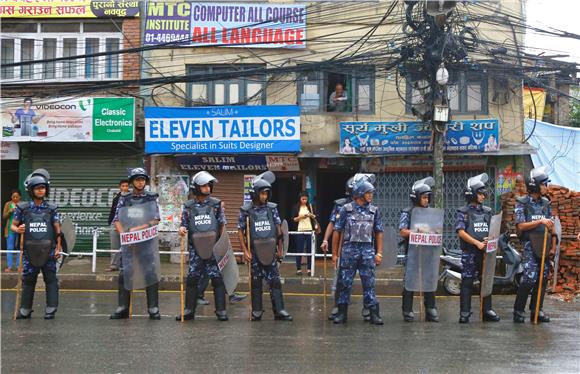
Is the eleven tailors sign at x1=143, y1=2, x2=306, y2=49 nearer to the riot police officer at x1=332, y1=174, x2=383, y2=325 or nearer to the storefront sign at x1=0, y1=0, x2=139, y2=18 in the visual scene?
the storefront sign at x1=0, y1=0, x2=139, y2=18

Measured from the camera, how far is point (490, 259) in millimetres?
9664

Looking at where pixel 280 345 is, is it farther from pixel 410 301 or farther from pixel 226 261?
pixel 410 301

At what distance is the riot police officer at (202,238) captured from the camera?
941 cm

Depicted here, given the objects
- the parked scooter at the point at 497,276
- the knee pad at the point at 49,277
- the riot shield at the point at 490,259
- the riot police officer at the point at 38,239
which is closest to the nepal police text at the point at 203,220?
the riot police officer at the point at 38,239

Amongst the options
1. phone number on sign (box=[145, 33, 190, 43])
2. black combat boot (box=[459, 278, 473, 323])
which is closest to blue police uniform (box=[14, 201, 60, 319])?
black combat boot (box=[459, 278, 473, 323])

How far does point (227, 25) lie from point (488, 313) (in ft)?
36.0

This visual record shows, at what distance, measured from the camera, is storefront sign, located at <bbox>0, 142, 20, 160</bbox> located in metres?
18.6

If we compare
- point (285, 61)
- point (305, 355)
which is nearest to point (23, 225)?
point (305, 355)

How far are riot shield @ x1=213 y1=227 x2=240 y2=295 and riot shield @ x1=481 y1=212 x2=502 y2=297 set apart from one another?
3192 mm

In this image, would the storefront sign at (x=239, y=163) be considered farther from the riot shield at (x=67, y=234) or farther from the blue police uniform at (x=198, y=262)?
the blue police uniform at (x=198, y=262)

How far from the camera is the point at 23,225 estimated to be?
31.3 ft

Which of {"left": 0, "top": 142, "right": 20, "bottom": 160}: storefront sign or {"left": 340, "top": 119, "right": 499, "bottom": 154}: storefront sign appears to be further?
{"left": 0, "top": 142, "right": 20, "bottom": 160}: storefront sign

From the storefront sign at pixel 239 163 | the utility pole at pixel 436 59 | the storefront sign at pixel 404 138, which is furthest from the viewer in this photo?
the storefront sign at pixel 239 163

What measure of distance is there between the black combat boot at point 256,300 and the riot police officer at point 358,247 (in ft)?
3.19
